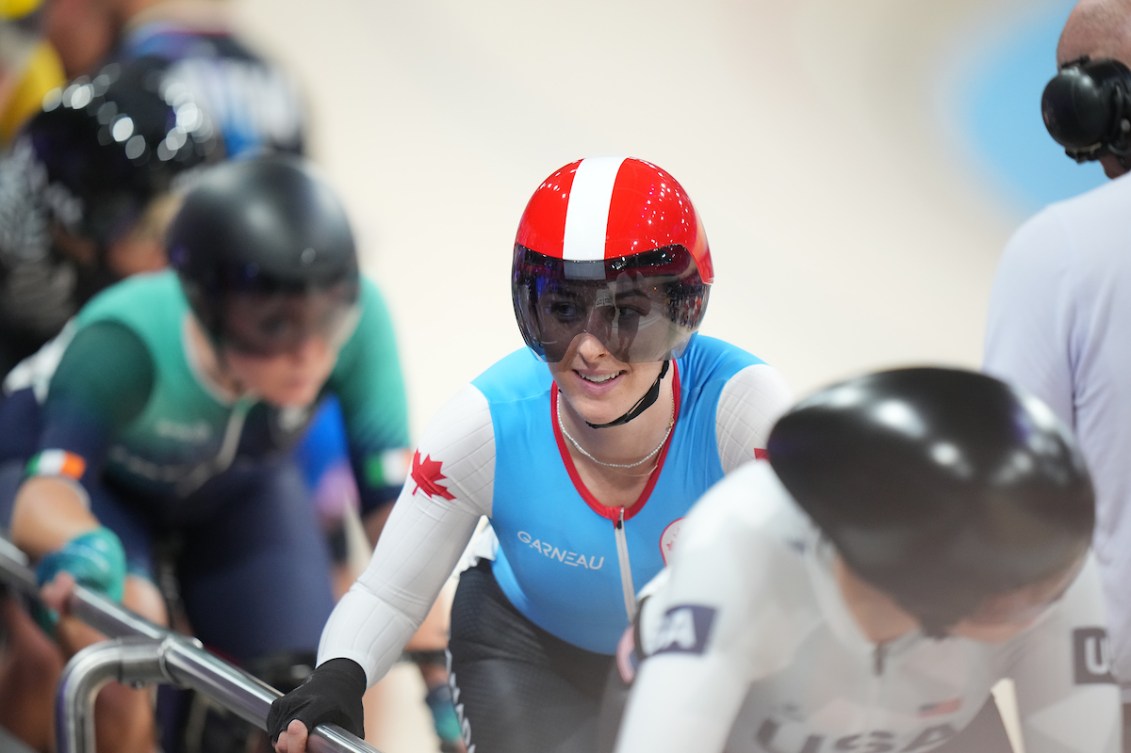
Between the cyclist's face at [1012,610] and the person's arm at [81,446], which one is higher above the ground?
the cyclist's face at [1012,610]

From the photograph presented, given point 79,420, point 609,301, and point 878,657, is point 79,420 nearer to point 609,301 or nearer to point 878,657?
point 609,301

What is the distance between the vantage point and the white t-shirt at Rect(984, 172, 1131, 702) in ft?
7.34

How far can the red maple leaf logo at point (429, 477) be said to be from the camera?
96.1 inches

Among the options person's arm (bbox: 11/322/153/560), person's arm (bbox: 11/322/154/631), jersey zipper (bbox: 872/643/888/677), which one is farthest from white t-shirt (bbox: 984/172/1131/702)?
person's arm (bbox: 11/322/153/560)

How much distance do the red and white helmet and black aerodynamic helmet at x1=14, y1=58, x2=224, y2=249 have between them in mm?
2217

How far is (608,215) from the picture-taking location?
7.55ft

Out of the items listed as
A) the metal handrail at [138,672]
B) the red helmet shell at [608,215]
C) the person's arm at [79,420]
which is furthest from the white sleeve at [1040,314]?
the person's arm at [79,420]

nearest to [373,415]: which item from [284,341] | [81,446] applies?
[284,341]

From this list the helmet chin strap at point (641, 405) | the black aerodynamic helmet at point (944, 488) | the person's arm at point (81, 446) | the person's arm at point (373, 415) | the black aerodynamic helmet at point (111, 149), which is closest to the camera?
the black aerodynamic helmet at point (944, 488)

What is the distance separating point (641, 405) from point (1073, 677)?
31.7 inches

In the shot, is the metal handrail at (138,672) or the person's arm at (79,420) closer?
the metal handrail at (138,672)

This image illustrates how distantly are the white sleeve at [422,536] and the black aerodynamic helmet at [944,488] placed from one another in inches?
32.8

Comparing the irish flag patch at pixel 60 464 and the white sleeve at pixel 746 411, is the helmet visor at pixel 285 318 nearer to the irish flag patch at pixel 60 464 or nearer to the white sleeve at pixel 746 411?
the irish flag patch at pixel 60 464

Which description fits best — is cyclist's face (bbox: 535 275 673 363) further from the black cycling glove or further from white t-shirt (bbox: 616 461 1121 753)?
the black cycling glove
